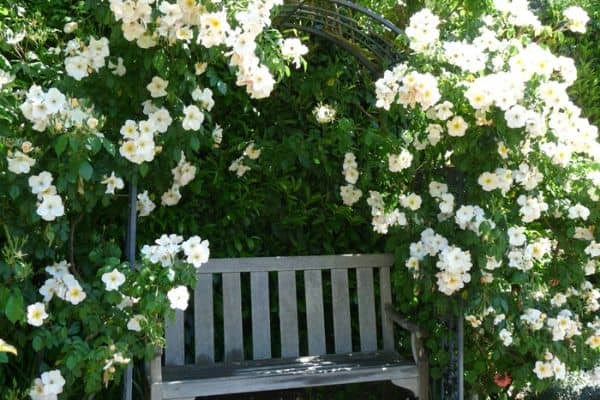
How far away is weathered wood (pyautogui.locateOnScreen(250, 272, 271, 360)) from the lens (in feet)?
10.5

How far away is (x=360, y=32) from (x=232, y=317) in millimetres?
1436

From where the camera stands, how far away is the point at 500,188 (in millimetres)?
2789

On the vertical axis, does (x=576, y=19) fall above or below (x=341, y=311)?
above

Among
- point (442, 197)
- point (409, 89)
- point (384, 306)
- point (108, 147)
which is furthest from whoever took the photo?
point (384, 306)

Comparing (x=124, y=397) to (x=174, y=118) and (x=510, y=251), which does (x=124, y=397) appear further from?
(x=510, y=251)

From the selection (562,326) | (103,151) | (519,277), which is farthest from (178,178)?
(562,326)

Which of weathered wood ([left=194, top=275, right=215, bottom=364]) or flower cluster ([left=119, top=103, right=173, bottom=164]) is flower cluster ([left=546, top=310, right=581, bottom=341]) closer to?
weathered wood ([left=194, top=275, right=215, bottom=364])

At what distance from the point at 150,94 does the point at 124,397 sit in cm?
113

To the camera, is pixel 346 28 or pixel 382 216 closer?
pixel 382 216

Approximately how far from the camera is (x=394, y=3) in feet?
10.7

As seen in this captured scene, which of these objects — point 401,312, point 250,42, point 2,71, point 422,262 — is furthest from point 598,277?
point 2,71

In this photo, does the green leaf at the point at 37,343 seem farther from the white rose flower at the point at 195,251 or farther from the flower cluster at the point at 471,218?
the flower cluster at the point at 471,218

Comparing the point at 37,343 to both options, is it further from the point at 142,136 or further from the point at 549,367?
the point at 549,367

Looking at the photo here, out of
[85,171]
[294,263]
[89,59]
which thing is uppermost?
[89,59]
